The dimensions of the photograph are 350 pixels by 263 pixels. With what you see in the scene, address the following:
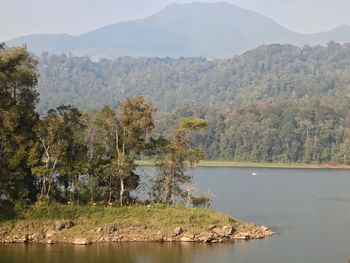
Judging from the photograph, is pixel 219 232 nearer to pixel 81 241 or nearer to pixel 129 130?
pixel 81 241

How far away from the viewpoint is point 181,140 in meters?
41.3

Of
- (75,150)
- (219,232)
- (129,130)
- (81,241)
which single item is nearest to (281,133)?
(129,130)

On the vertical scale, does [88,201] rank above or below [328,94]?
below

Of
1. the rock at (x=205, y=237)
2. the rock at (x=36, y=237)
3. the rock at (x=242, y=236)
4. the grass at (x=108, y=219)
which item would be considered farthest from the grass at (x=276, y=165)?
the rock at (x=36, y=237)

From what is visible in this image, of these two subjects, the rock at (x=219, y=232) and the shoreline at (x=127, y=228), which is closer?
the shoreline at (x=127, y=228)

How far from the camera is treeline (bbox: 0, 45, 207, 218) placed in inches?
1459

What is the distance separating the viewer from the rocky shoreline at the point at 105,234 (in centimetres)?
3572

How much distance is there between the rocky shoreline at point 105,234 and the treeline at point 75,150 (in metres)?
1.86

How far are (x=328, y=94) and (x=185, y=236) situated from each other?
510 feet

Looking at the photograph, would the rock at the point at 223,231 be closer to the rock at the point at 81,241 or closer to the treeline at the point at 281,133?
the rock at the point at 81,241

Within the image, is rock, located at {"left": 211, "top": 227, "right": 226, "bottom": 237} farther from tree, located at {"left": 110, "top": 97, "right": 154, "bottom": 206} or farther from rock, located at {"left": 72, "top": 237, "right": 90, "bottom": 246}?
rock, located at {"left": 72, "top": 237, "right": 90, "bottom": 246}

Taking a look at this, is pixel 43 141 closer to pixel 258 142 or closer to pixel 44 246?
Answer: pixel 44 246

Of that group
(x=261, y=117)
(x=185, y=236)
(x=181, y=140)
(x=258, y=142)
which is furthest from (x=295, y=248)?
(x=261, y=117)

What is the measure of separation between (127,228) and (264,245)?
845cm
